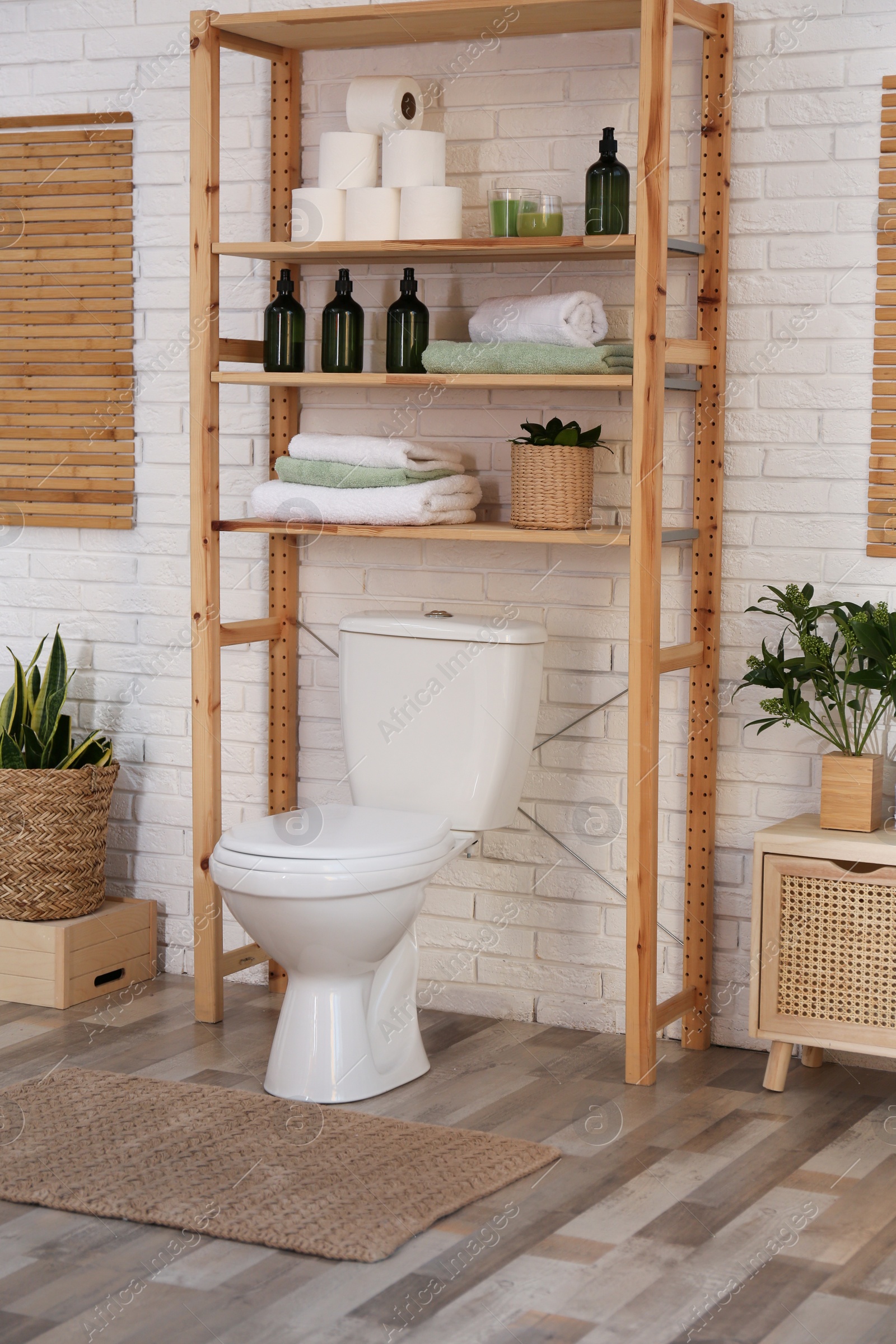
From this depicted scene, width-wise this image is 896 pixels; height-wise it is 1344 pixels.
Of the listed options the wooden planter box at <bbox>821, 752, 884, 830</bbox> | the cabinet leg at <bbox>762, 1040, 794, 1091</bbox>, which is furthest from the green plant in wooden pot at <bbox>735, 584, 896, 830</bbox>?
the cabinet leg at <bbox>762, 1040, 794, 1091</bbox>

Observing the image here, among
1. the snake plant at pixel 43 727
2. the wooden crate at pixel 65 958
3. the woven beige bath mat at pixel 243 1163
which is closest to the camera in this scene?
the woven beige bath mat at pixel 243 1163

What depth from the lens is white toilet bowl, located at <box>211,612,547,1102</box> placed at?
8.09 feet

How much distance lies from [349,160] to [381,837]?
3.95 feet

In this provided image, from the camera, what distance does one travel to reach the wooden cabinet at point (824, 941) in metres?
2.52

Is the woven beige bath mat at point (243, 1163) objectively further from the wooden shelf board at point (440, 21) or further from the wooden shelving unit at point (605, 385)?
the wooden shelf board at point (440, 21)

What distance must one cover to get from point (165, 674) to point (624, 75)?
1.48 m

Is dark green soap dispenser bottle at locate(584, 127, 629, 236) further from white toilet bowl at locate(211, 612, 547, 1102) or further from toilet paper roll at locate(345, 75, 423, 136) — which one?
white toilet bowl at locate(211, 612, 547, 1102)

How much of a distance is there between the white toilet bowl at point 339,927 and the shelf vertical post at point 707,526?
0.45 metres

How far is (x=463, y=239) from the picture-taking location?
267 centimetres

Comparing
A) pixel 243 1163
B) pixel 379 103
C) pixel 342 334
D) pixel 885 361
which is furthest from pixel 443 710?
pixel 379 103

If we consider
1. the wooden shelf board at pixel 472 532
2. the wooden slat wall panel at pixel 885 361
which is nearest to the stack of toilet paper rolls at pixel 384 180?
the wooden shelf board at pixel 472 532

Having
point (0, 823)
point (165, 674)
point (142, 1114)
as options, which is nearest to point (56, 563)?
point (165, 674)

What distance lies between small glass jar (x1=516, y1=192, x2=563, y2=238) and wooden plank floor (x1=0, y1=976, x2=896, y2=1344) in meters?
1.42

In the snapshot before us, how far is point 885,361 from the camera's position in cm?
266
